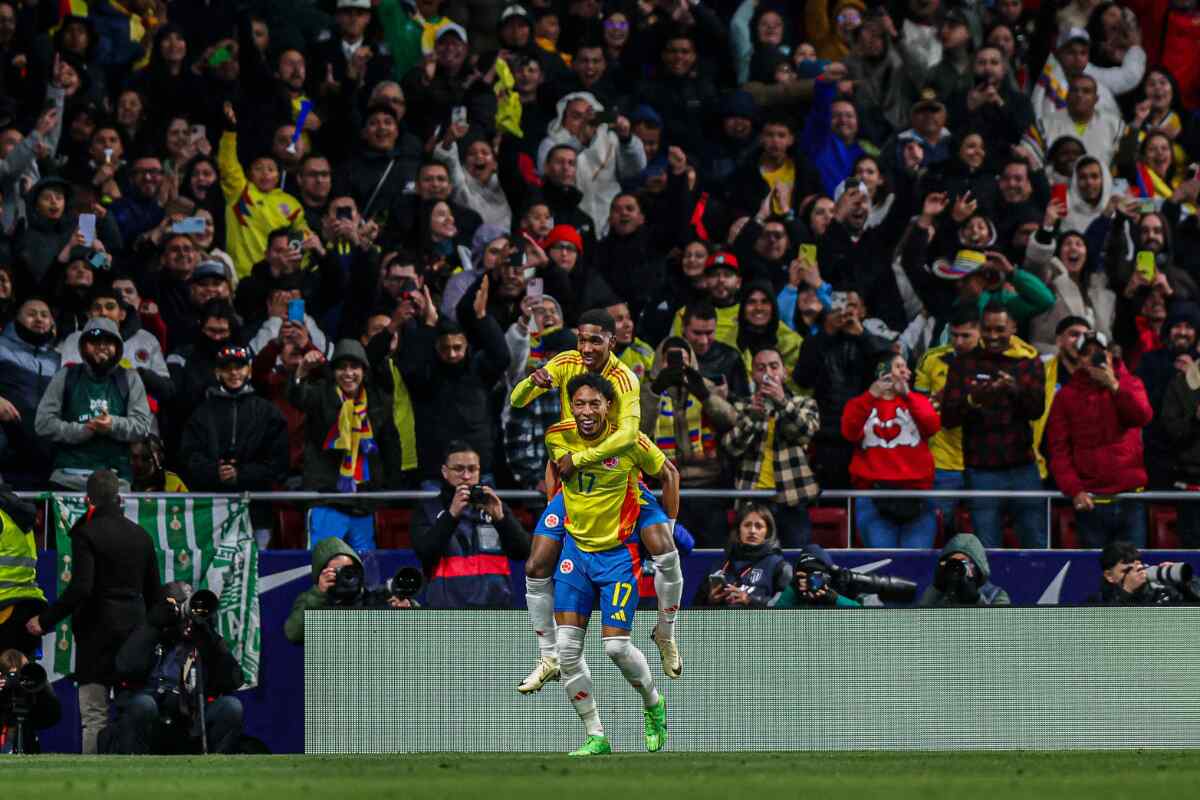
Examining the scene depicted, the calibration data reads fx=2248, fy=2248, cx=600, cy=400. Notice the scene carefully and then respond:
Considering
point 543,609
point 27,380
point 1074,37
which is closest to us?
point 543,609

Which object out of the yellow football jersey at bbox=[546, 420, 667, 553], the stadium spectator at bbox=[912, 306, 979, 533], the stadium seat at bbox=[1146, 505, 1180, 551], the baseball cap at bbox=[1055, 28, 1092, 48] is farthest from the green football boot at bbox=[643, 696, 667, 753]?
the baseball cap at bbox=[1055, 28, 1092, 48]

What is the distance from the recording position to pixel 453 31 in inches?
823

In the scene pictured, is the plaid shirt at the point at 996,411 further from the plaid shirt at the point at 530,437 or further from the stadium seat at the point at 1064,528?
the plaid shirt at the point at 530,437

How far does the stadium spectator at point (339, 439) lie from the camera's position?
17.0 metres

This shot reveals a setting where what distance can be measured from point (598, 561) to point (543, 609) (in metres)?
0.56

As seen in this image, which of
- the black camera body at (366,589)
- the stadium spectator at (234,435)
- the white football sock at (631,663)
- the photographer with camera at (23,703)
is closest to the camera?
the white football sock at (631,663)

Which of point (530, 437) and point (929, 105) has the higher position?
point (929, 105)

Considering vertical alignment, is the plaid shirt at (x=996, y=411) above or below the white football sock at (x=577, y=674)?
above

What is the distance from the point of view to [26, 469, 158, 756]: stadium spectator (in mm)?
16000

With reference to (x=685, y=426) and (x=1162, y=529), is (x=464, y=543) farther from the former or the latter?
(x=1162, y=529)

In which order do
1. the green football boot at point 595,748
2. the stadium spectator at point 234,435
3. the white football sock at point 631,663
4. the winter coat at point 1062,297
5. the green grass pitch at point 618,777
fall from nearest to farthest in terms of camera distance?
the green grass pitch at point 618,777 → the white football sock at point 631,663 → the green football boot at point 595,748 → the stadium spectator at point 234,435 → the winter coat at point 1062,297

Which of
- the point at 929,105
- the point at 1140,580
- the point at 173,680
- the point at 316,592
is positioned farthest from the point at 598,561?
the point at 929,105

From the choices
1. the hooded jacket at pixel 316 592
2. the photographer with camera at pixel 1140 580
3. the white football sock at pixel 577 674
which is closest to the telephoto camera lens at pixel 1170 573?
the photographer with camera at pixel 1140 580

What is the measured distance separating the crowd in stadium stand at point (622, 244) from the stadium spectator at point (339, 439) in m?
0.03
